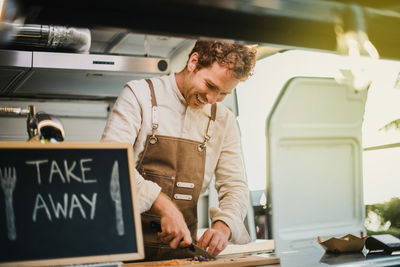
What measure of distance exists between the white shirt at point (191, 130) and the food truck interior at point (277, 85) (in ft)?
1.37

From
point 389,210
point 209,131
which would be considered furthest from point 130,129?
point 389,210

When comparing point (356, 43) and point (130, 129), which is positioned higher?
point (356, 43)

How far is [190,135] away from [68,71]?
3.86 feet

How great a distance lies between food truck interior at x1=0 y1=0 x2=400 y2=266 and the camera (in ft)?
3.95

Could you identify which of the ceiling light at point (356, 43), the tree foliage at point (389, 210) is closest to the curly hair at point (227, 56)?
the ceiling light at point (356, 43)

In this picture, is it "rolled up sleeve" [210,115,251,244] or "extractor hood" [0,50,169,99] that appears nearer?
"rolled up sleeve" [210,115,251,244]

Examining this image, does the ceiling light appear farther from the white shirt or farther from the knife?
the white shirt

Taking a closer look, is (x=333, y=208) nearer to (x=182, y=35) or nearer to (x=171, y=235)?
(x=171, y=235)

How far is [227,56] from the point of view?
2.60 metres

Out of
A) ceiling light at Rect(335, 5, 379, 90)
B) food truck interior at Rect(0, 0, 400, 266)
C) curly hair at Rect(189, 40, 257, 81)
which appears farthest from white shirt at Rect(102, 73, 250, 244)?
ceiling light at Rect(335, 5, 379, 90)

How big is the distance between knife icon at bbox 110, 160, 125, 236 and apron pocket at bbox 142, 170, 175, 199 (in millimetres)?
1151

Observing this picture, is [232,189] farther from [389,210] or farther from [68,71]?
[389,210]

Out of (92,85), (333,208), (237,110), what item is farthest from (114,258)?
(237,110)

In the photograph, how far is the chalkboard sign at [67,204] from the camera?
4.18 ft
